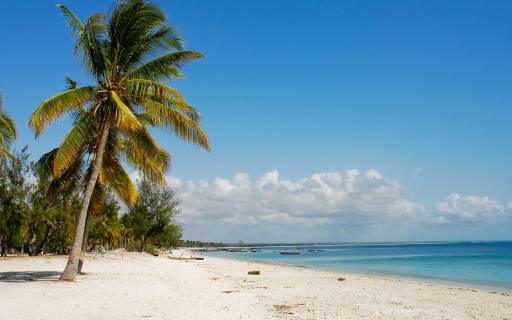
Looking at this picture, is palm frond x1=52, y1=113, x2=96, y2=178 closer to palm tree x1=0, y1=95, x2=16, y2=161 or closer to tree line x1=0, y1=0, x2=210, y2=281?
tree line x1=0, y1=0, x2=210, y2=281

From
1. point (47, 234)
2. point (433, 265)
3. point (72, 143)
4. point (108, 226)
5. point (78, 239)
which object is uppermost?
point (72, 143)

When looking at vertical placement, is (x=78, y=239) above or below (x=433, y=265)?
above

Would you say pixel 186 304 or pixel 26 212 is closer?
pixel 186 304

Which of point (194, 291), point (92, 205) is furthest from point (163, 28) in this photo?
point (194, 291)

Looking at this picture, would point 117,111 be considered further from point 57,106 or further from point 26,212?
point 26,212

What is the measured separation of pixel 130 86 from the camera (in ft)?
47.2

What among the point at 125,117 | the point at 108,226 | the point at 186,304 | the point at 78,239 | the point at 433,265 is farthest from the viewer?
the point at 108,226

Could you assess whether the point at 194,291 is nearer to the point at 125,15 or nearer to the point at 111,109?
the point at 111,109

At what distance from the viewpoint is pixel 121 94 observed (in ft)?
48.8

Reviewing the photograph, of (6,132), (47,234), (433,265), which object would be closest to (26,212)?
(47,234)

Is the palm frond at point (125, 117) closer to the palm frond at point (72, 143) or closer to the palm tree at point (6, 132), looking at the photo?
the palm frond at point (72, 143)

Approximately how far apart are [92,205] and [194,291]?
21.9ft

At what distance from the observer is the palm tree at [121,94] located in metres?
13.9

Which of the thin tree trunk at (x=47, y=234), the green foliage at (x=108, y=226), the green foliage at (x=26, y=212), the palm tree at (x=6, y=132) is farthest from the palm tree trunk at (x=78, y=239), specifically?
the green foliage at (x=108, y=226)
